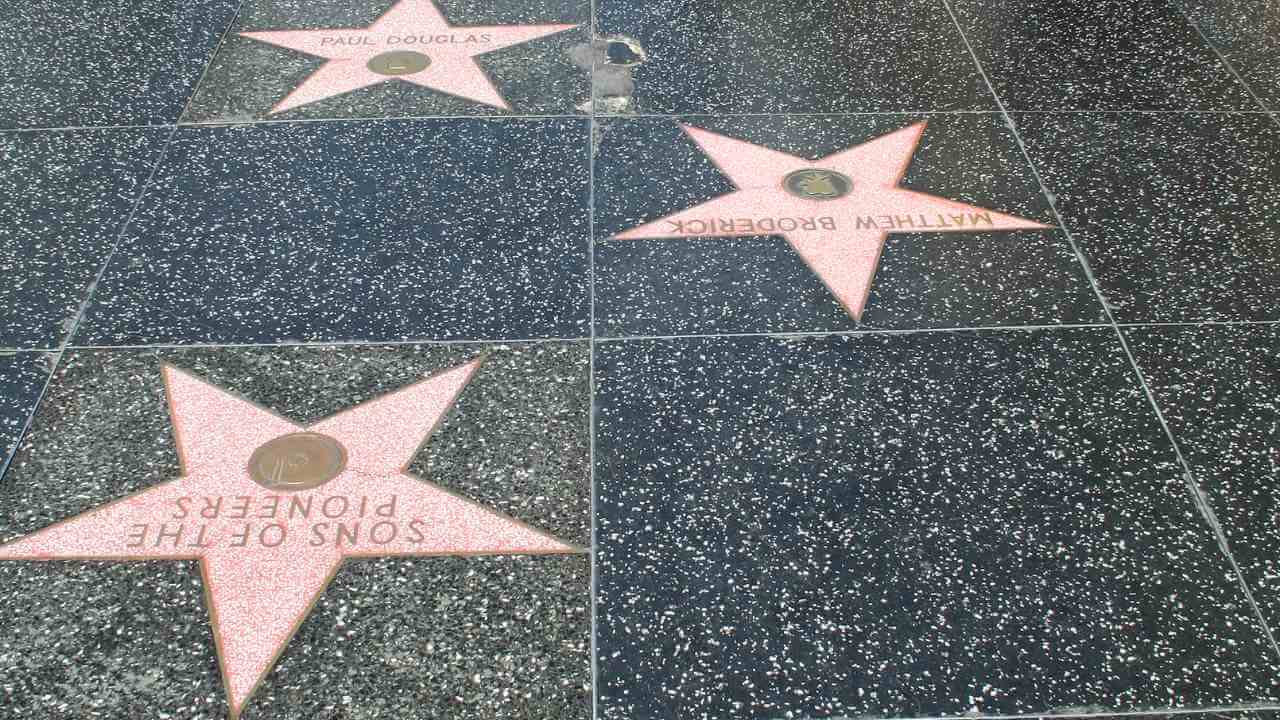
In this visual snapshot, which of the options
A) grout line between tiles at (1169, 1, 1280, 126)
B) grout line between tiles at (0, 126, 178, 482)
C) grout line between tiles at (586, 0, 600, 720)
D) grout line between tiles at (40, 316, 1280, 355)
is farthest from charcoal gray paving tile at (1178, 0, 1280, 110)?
grout line between tiles at (0, 126, 178, 482)

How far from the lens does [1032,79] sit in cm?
252

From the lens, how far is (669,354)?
175cm

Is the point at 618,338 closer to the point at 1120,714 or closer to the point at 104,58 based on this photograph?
the point at 1120,714

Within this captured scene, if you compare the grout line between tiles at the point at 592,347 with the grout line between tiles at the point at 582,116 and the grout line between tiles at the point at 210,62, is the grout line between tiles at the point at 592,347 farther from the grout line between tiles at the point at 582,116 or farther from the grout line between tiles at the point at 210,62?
the grout line between tiles at the point at 210,62

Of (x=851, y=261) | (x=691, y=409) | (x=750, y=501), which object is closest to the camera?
(x=750, y=501)

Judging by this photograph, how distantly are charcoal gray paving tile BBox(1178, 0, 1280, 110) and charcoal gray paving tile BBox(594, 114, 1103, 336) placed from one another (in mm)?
657

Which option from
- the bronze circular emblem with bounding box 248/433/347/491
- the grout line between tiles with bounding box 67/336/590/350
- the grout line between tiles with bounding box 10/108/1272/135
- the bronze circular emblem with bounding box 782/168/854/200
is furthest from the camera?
the grout line between tiles with bounding box 10/108/1272/135

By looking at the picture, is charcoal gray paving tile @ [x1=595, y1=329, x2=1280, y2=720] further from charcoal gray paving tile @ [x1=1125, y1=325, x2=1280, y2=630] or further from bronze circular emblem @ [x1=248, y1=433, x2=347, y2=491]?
bronze circular emblem @ [x1=248, y1=433, x2=347, y2=491]

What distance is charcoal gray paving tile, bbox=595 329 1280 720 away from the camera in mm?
1277

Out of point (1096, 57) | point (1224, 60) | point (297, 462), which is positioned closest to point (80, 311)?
point (297, 462)

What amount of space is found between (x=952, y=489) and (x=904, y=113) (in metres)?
1.13

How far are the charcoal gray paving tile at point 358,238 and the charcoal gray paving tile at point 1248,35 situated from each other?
1.47m

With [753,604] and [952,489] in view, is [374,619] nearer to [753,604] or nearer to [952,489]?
[753,604]

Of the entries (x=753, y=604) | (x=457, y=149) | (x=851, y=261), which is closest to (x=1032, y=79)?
(x=851, y=261)
